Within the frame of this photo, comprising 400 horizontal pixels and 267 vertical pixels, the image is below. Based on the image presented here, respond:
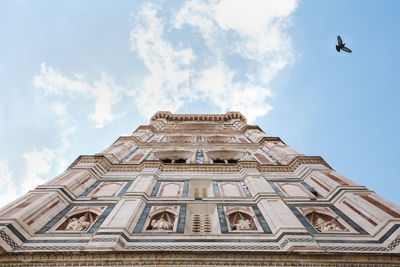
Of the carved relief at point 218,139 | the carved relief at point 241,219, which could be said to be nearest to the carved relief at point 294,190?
the carved relief at point 241,219

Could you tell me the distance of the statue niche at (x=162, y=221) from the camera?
7.22m

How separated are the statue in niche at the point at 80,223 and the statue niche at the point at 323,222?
6.34 metres

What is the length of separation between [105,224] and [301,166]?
875cm

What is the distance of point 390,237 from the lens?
6.34m

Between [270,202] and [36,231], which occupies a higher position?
[270,202]

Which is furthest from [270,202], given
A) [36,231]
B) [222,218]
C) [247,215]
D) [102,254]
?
[36,231]

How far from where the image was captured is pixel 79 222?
7586 millimetres

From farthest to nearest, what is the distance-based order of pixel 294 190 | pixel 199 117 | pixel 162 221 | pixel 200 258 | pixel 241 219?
pixel 199 117
pixel 294 190
pixel 241 219
pixel 162 221
pixel 200 258

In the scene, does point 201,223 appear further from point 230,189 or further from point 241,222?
point 230,189

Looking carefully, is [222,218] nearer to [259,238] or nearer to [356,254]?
[259,238]

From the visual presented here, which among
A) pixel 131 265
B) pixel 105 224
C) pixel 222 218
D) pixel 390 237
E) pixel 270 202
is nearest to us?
pixel 131 265

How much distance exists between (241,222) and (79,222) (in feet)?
14.9

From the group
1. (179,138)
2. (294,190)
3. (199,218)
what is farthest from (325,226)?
(179,138)

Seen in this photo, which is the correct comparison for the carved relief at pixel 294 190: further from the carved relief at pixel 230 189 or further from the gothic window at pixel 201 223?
the gothic window at pixel 201 223
